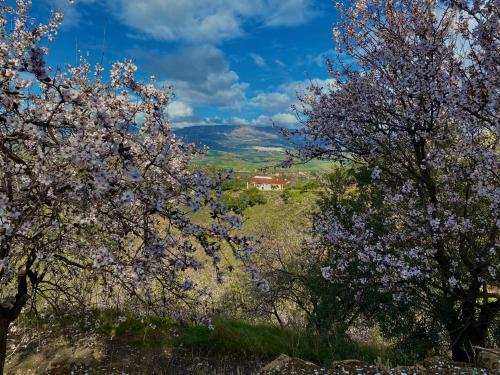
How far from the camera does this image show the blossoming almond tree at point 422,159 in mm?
8562

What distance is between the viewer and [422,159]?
32.6 feet

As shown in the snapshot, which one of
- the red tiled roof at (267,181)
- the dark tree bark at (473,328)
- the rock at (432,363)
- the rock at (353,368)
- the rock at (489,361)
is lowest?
the dark tree bark at (473,328)

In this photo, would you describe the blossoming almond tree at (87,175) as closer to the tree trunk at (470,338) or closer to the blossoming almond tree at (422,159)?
the blossoming almond tree at (422,159)

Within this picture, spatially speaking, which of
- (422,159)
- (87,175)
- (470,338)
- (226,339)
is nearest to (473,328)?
(470,338)

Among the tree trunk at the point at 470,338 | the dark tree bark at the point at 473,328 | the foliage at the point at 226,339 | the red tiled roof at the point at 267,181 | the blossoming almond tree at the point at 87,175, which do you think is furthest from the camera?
the red tiled roof at the point at 267,181

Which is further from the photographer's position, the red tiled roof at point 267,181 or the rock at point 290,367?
the red tiled roof at point 267,181

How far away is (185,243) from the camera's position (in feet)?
20.6

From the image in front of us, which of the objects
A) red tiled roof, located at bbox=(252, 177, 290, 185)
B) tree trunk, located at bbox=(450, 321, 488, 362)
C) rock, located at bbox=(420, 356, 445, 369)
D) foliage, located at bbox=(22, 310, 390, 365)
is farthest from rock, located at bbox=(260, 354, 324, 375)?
red tiled roof, located at bbox=(252, 177, 290, 185)

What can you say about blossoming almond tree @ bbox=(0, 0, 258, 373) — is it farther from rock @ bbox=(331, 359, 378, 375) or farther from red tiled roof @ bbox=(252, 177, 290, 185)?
red tiled roof @ bbox=(252, 177, 290, 185)

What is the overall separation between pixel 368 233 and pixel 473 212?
8.25 feet

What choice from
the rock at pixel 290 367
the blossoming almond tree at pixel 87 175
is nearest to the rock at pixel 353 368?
the rock at pixel 290 367

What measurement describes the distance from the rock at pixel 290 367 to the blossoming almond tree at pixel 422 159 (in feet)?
9.64

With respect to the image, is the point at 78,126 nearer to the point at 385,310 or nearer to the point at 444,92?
the point at 444,92

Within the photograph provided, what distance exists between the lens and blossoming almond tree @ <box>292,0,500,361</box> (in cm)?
856
